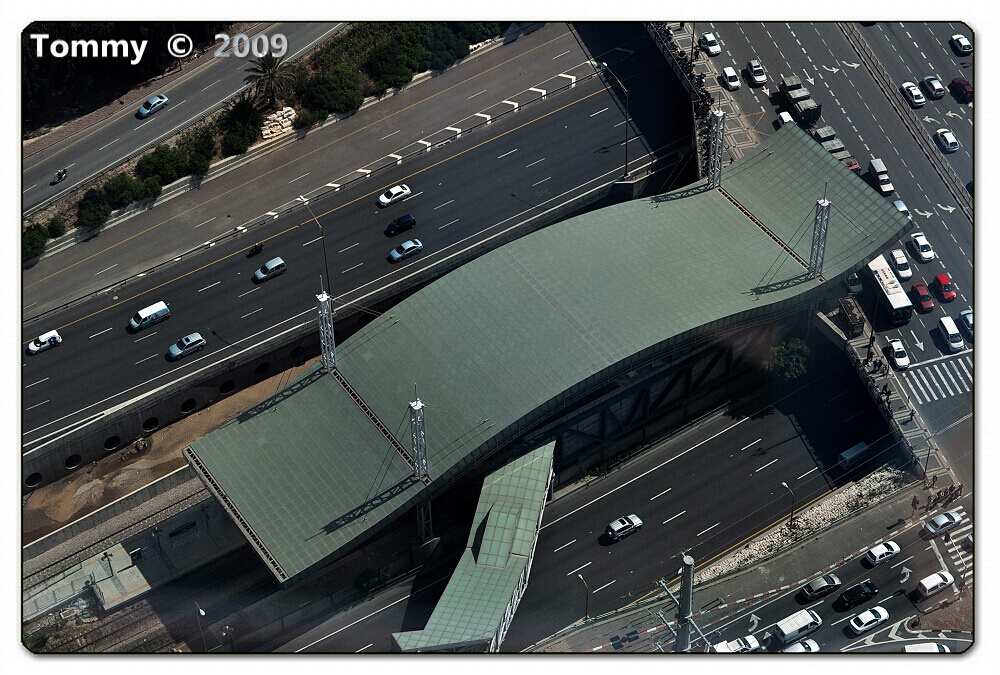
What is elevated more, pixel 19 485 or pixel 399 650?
pixel 19 485

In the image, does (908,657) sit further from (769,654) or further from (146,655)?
(146,655)

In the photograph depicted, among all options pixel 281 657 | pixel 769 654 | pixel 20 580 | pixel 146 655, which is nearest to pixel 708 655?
pixel 769 654

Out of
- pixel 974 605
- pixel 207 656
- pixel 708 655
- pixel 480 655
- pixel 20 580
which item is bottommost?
pixel 974 605

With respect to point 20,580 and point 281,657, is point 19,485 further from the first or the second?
point 281,657

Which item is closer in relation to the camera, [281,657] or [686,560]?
[686,560]

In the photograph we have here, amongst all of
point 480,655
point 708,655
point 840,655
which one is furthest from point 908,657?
point 480,655

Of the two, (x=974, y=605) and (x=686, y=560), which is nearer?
(x=686, y=560)

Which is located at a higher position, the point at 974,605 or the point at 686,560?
the point at 686,560

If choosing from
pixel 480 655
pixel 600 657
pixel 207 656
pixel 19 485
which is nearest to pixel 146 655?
pixel 207 656
